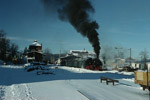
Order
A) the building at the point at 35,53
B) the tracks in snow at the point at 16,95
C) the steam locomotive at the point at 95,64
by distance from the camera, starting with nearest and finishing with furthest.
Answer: the tracks in snow at the point at 16,95 < the steam locomotive at the point at 95,64 < the building at the point at 35,53

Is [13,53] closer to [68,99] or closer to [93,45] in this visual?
[93,45]

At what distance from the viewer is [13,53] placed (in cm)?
10212

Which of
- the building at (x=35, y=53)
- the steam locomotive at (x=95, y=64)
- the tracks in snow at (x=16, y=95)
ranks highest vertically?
the building at (x=35, y=53)

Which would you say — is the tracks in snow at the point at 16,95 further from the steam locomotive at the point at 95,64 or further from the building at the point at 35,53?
the building at the point at 35,53

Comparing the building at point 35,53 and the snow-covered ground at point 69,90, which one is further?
the building at point 35,53

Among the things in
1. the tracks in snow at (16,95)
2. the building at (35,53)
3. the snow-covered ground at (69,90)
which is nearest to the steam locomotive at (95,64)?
the snow-covered ground at (69,90)

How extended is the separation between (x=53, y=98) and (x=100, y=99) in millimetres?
2524

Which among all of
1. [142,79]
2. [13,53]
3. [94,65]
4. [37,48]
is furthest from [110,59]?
[142,79]

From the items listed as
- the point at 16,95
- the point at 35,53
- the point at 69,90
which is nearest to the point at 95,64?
the point at 69,90

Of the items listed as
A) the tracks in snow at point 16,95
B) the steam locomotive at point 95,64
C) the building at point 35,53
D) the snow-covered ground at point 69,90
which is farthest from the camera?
the building at point 35,53

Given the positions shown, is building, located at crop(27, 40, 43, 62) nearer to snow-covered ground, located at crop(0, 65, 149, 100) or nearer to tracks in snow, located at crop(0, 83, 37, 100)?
snow-covered ground, located at crop(0, 65, 149, 100)

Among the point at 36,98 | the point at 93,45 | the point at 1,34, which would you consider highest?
the point at 1,34

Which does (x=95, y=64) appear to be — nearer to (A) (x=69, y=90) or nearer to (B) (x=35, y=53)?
(A) (x=69, y=90)

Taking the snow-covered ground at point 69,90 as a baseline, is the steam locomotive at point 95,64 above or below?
above
